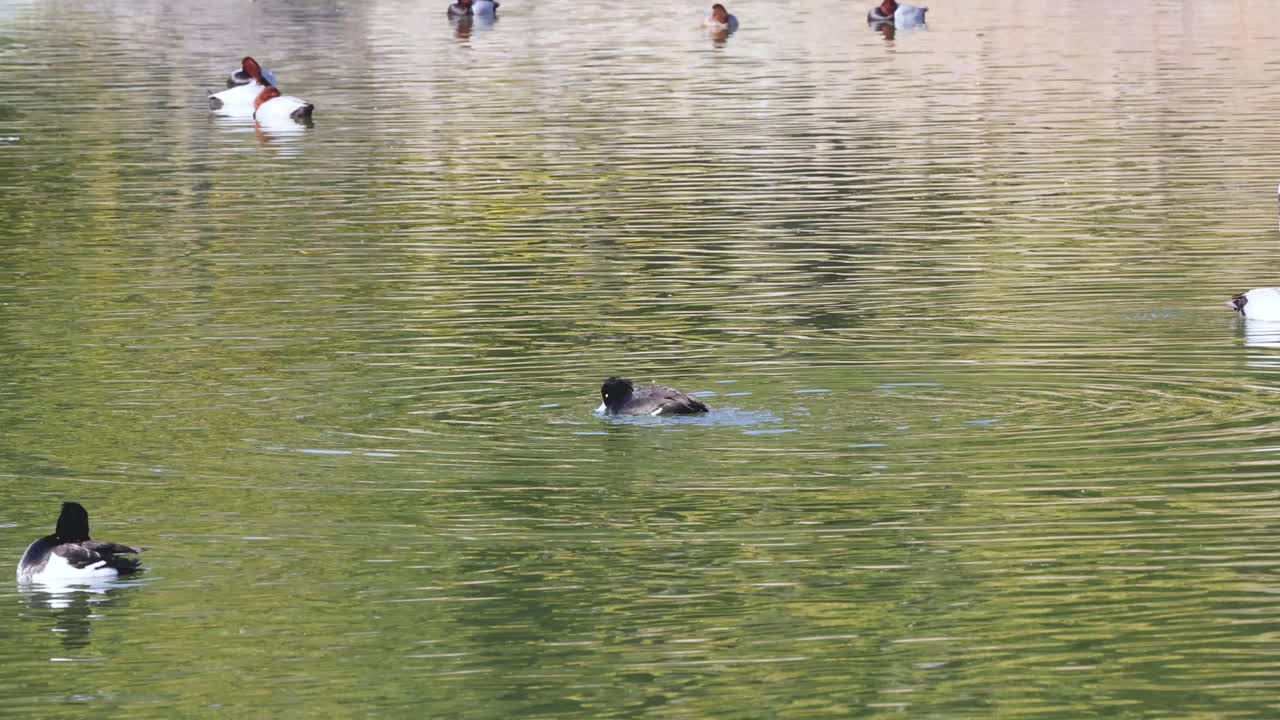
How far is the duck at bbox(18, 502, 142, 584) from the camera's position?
47.4ft

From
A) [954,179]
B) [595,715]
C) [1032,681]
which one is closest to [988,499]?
[1032,681]

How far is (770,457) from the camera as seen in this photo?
17328 mm

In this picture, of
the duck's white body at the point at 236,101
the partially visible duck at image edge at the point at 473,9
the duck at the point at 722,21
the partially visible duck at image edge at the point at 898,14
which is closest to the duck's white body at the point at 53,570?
the duck's white body at the point at 236,101

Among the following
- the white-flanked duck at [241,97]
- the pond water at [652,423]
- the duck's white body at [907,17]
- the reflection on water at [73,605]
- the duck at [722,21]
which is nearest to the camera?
the pond water at [652,423]

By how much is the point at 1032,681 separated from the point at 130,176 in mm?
27132

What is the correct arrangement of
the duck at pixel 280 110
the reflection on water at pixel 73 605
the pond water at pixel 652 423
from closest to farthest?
the pond water at pixel 652 423, the reflection on water at pixel 73 605, the duck at pixel 280 110

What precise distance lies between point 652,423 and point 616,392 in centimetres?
34

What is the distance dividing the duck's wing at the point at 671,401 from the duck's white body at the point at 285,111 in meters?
28.9

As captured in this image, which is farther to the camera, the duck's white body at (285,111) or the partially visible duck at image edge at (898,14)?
the partially visible duck at image edge at (898,14)

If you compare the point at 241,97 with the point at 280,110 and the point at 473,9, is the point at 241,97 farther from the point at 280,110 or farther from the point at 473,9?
the point at 473,9

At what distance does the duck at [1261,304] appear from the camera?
74.0ft

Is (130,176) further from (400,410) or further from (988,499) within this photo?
(988,499)

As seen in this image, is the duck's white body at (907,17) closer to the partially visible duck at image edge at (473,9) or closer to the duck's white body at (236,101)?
the partially visible duck at image edge at (473,9)

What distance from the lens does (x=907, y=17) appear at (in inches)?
2896
